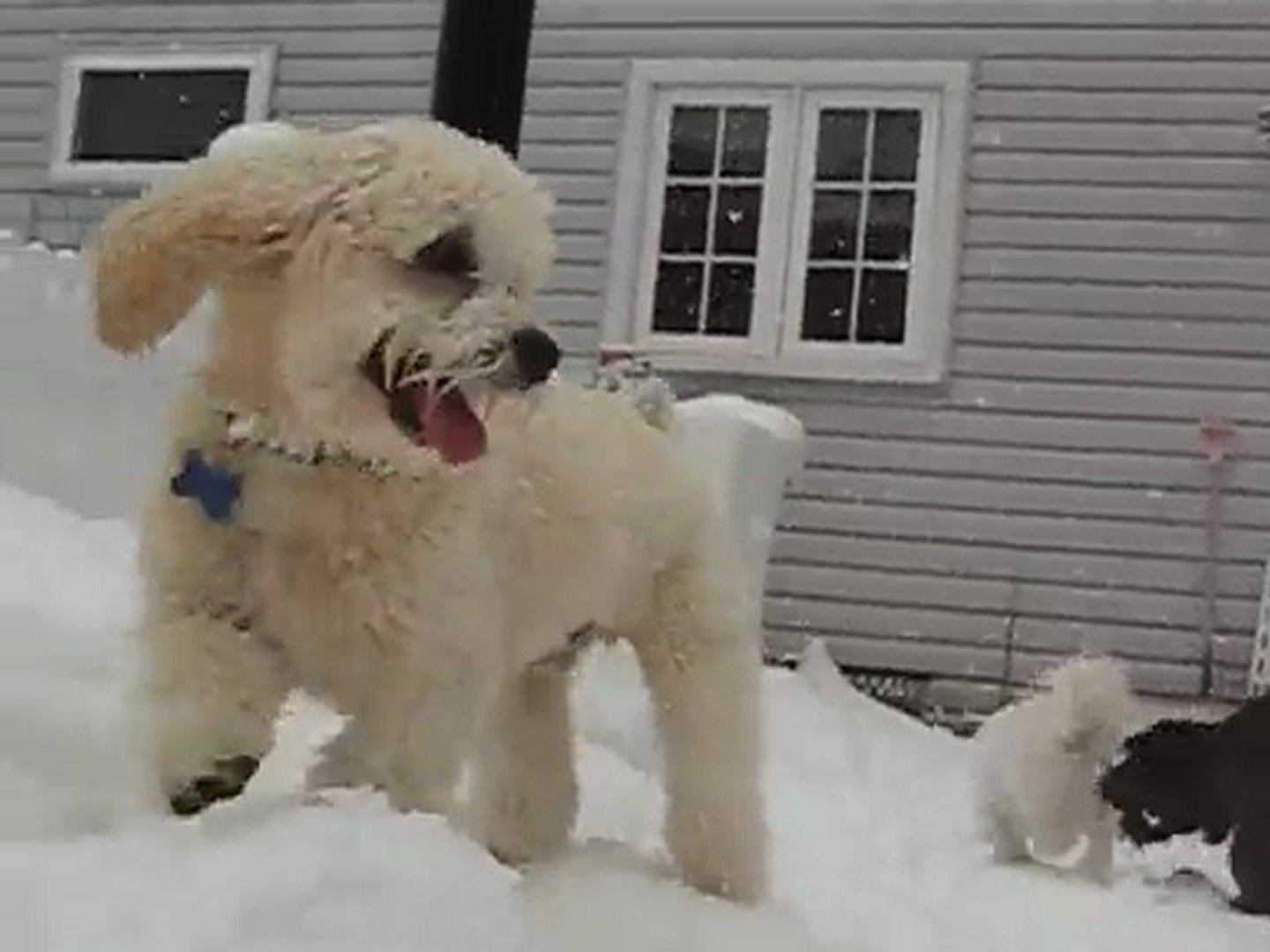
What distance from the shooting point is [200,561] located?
2.92 m

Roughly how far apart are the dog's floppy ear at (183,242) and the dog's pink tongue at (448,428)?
320mm

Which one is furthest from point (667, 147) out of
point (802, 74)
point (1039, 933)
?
point (1039, 933)

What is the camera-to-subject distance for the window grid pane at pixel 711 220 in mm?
11008

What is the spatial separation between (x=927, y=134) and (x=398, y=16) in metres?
3.17

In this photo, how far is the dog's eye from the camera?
3.01 meters

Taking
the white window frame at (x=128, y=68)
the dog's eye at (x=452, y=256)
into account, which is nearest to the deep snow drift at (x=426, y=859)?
the dog's eye at (x=452, y=256)

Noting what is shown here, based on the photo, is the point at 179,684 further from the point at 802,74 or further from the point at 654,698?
the point at 802,74

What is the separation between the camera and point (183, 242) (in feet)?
9.59

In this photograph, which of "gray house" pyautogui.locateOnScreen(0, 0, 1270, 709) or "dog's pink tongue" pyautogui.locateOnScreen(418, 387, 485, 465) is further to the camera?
"gray house" pyautogui.locateOnScreen(0, 0, 1270, 709)

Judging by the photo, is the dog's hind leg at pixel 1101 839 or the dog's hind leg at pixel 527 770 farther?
the dog's hind leg at pixel 1101 839

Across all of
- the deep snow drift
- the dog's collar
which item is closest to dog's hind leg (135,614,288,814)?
the deep snow drift

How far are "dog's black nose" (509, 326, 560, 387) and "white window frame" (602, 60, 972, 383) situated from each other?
7764 mm

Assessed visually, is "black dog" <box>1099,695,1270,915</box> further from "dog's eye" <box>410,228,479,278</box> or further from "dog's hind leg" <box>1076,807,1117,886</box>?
"dog's eye" <box>410,228,479,278</box>

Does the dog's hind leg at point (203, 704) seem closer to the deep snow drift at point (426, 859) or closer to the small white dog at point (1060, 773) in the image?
the deep snow drift at point (426, 859)
